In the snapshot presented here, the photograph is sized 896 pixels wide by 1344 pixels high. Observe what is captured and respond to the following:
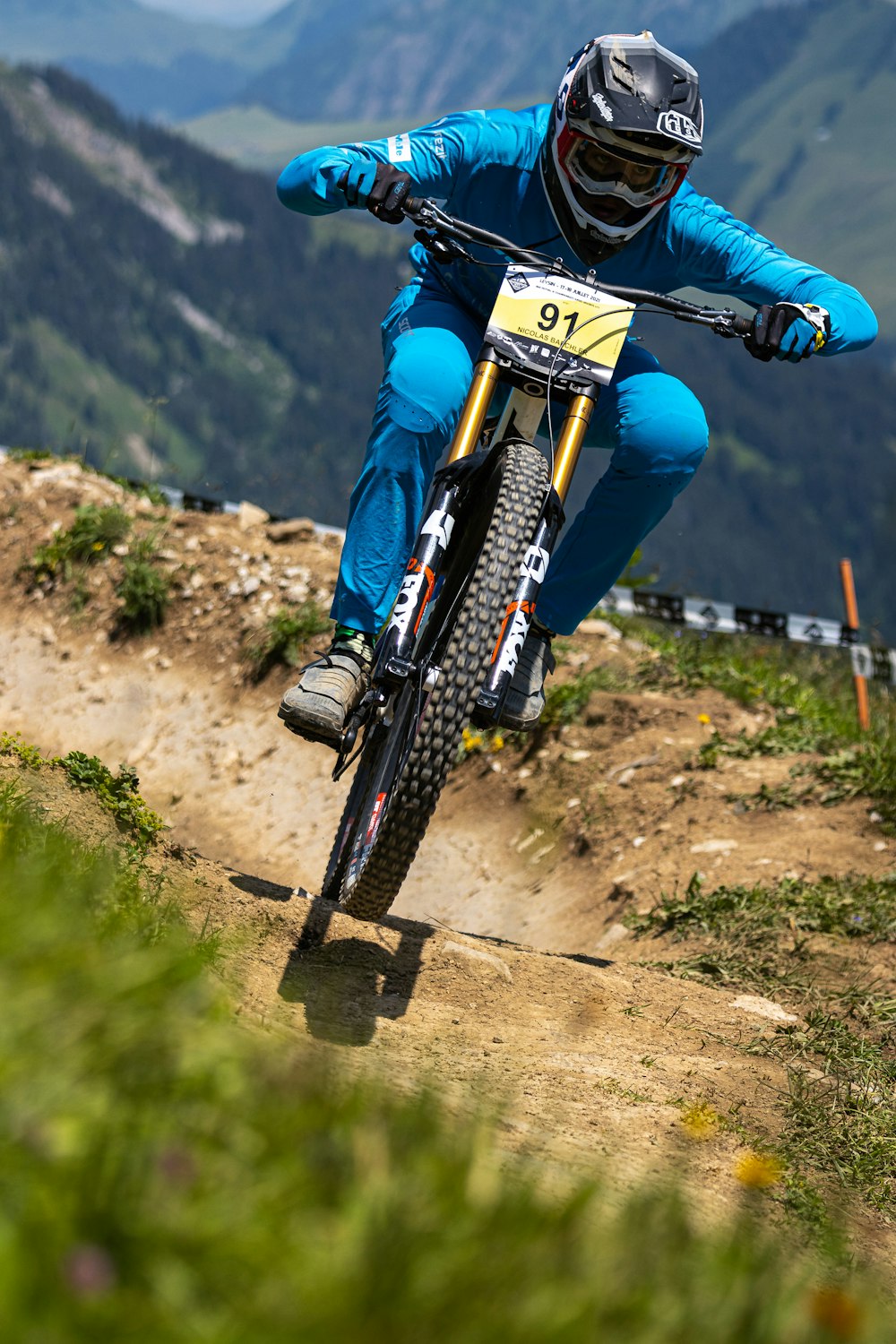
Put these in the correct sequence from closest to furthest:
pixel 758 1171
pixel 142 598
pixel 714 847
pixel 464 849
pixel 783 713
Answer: pixel 758 1171 < pixel 714 847 < pixel 464 849 < pixel 783 713 < pixel 142 598

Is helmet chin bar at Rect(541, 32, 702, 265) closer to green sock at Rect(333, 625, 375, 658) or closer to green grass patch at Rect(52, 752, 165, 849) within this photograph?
green sock at Rect(333, 625, 375, 658)

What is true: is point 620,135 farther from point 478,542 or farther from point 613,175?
point 478,542

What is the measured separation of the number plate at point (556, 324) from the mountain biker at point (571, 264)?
232 mm

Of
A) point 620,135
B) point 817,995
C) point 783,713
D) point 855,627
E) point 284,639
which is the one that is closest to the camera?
point 620,135

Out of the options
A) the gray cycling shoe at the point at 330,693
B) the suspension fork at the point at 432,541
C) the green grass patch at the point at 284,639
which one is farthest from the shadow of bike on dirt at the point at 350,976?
the green grass patch at the point at 284,639

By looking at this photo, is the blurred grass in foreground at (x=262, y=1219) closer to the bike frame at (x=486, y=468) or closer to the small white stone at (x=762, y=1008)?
the bike frame at (x=486, y=468)

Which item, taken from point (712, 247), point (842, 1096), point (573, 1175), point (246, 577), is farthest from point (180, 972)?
point (246, 577)

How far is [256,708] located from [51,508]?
2.66 m

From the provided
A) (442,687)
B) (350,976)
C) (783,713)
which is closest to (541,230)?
(442,687)

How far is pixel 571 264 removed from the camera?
516 cm

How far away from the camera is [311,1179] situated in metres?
1.62

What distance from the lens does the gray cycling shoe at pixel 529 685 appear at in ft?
15.2

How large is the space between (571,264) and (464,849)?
357cm

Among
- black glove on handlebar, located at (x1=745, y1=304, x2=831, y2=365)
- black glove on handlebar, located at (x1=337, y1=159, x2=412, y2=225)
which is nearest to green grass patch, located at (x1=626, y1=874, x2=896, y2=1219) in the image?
black glove on handlebar, located at (x1=745, y1=304, x2=831, y2=365)
